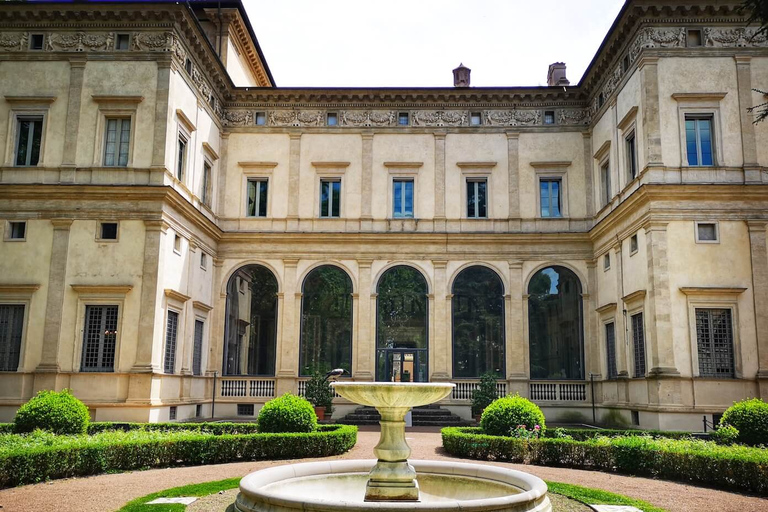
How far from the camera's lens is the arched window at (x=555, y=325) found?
29453 mm

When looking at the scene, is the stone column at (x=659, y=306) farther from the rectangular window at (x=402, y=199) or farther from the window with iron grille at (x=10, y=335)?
the window with iron grille at (x=10, y=335)

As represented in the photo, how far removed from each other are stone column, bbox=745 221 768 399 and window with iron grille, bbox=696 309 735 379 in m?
0.83

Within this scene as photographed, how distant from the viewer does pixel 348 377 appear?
97.6 ft

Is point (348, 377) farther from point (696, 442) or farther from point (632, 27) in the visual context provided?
point (632, 27)

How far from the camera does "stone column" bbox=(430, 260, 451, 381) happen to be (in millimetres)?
29516

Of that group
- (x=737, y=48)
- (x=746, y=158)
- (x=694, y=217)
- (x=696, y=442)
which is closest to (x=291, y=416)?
(x=696, y=442)

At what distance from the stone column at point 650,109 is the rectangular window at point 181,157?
56.6 ft

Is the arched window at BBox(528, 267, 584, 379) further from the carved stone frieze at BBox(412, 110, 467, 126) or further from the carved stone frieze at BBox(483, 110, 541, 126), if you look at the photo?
the carved stone frieze at BBox(412, 110, 467, 126)

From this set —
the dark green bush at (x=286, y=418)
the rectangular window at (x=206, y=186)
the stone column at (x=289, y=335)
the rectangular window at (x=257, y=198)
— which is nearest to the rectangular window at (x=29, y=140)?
the rectangular window at (x=206, y=186)

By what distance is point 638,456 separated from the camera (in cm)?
1530

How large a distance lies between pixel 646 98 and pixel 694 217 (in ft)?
14.7

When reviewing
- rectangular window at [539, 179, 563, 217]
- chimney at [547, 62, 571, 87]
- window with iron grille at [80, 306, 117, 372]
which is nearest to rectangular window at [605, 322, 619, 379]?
rectangular window at [539, 179, 563, 217]

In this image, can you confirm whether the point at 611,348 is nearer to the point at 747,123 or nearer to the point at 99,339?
the point at 747,123

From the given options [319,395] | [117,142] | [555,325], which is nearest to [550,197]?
[555,325]
